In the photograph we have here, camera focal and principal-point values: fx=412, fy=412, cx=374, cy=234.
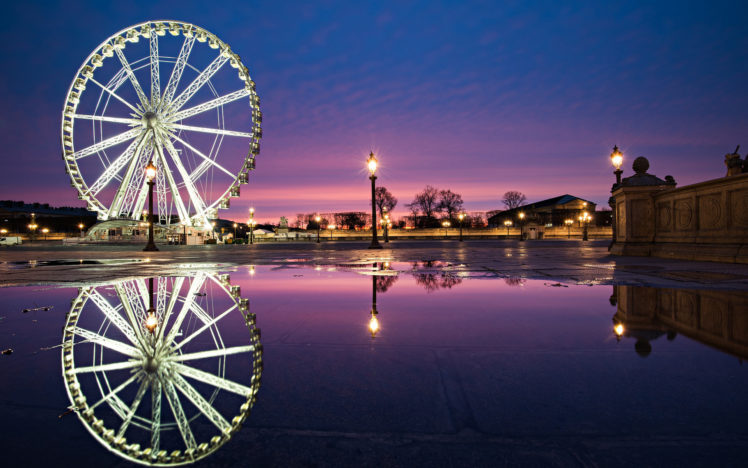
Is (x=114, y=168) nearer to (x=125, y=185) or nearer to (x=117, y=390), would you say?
(x=125, y=185)

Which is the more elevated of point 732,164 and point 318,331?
point 732,164

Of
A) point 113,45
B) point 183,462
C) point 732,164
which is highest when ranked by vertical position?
point 113,45

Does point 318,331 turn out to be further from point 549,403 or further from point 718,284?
point 718,284

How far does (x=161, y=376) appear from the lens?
7.88 ft

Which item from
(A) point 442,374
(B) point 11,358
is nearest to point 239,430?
(A) point 442,374

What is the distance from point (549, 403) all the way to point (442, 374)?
0.61 metres

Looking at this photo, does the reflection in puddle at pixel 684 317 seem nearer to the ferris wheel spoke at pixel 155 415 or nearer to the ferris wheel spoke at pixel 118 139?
the ferris wheel spoke at pixel 155 415

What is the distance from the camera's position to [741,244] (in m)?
10.4

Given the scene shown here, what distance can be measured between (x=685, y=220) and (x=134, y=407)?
1466cm

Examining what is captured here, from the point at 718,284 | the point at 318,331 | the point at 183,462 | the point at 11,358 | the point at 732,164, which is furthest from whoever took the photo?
the point at 732,164

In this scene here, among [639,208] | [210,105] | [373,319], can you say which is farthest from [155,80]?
[373,319]

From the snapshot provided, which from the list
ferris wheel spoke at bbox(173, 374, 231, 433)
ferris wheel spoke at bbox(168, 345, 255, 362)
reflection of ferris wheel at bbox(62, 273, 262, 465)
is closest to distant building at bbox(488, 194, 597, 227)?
reflection of ferris wheel at bbox(62, 273, 262, 465)

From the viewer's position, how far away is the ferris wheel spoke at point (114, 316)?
3.38m

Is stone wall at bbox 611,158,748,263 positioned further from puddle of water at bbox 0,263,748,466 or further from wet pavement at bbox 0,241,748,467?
puddle of water at bbox 0,263,748,466
